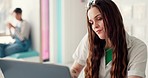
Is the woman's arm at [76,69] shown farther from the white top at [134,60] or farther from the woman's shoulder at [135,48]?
the woman's shoulder at [135,48]

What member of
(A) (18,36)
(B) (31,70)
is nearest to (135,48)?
(B) (31,70)

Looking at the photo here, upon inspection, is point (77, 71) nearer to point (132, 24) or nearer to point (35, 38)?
point (132, 24)

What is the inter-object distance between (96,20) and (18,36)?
3.12m

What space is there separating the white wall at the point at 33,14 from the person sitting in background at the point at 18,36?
0.44ft

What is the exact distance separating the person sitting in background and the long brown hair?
9.69ft

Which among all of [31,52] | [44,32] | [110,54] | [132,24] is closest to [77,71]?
[110,54]

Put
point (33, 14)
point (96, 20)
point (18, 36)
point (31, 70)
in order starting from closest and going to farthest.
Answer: point (31, 70), point (96, 20), point (18, 36), point (33, 14)

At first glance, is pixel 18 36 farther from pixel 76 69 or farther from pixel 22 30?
pixel 76 69

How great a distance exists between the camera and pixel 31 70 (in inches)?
35.3

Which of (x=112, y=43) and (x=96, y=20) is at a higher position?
(x=96, y=20)

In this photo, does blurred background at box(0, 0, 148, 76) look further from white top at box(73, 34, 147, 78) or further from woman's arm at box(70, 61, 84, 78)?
white top at box(73, 34, 147, 78)

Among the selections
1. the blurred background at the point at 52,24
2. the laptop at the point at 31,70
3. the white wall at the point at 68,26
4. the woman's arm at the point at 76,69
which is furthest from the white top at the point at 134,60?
the white wall at the point at 68,26

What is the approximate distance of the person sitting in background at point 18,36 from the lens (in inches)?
158

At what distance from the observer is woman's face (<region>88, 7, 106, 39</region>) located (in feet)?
3.60
